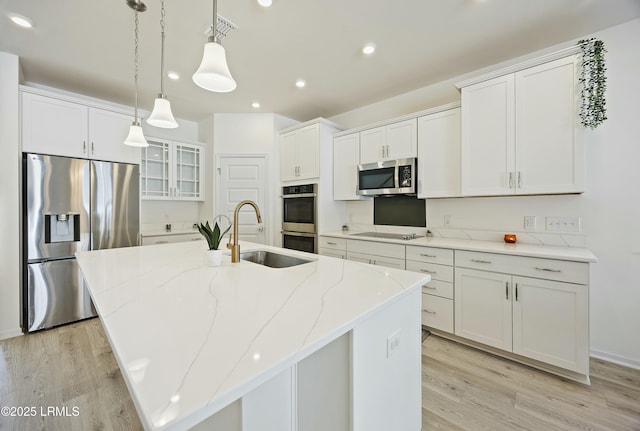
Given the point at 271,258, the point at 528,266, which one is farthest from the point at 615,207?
the point at 271,258

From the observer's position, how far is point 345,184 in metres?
3.63

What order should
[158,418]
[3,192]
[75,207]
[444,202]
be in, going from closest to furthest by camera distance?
[158,418] < [3,192] < [75,207] < [444,202]

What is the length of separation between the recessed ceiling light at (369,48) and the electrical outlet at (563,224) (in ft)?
7.29

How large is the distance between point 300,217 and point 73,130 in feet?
9.01

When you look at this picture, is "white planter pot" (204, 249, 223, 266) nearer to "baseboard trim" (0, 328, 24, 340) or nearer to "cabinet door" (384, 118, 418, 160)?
"cabinet door" (384, 118, 418, 160)

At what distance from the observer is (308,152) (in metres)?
3.71

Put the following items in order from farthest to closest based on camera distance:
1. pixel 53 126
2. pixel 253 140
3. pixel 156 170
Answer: pixel 253 140, pixel 156 170, pixel 53 126

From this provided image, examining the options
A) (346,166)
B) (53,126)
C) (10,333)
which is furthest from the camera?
(346,166)

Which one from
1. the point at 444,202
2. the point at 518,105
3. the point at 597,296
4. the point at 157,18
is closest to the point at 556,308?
the point at 597,296

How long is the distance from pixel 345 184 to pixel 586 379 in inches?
111

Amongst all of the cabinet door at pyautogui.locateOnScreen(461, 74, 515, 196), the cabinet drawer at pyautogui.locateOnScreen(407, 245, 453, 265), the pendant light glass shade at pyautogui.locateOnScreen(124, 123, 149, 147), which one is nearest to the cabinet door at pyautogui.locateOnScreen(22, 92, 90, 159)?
the pendant light glass shade at pyautogui.locateOnScreen(124, 123, 149, 147)

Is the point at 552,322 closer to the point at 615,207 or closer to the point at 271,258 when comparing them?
the point at 615,207

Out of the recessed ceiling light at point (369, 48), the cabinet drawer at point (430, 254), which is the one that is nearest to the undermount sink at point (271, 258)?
the cabinet drawer at point (430, 254)

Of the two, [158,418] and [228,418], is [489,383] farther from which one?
[158,418]
